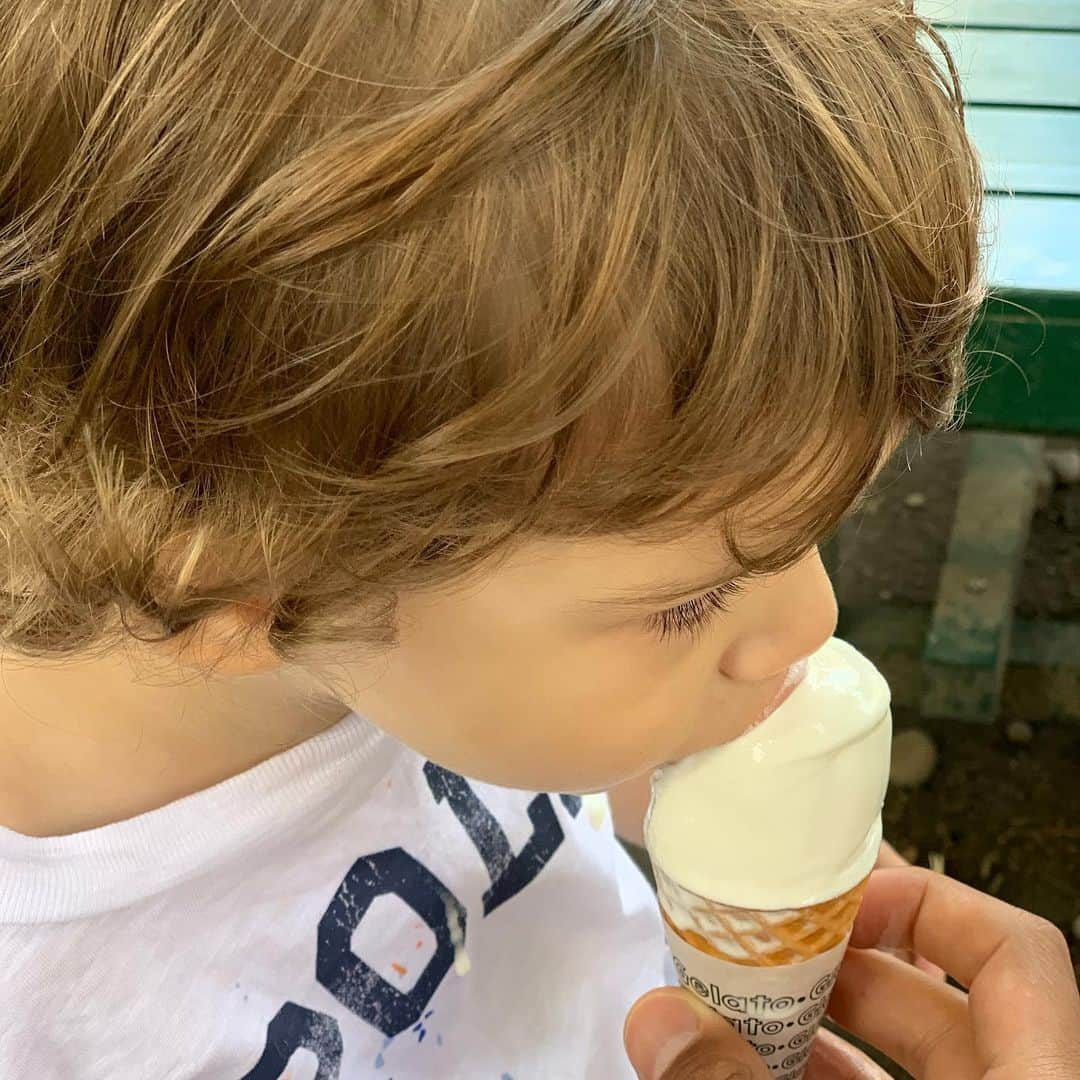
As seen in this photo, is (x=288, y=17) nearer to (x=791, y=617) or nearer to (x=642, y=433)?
(x=642, y=433)

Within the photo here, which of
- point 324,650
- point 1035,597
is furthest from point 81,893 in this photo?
point 1035,597

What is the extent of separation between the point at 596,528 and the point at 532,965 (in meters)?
0.60

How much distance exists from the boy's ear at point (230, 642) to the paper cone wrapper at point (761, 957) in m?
0.31

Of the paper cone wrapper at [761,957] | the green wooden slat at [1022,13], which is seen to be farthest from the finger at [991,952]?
the green wooden slat at [1022,13]

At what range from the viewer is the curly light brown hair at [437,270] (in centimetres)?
49

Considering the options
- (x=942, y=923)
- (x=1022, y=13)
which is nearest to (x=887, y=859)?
(x=942, y=923)

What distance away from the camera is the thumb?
0.80 meters

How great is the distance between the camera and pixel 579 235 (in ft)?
1.68

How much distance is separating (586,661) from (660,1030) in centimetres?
33

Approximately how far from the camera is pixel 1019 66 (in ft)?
4.61

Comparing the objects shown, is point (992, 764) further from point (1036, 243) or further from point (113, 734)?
point (113, 734)

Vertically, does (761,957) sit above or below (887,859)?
above

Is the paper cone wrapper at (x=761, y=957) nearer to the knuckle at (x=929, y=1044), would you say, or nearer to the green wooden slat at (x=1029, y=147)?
the knuckle at (x=929, y=1044)

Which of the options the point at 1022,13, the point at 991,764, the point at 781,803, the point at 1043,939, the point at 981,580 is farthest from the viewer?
the point at 981,580
